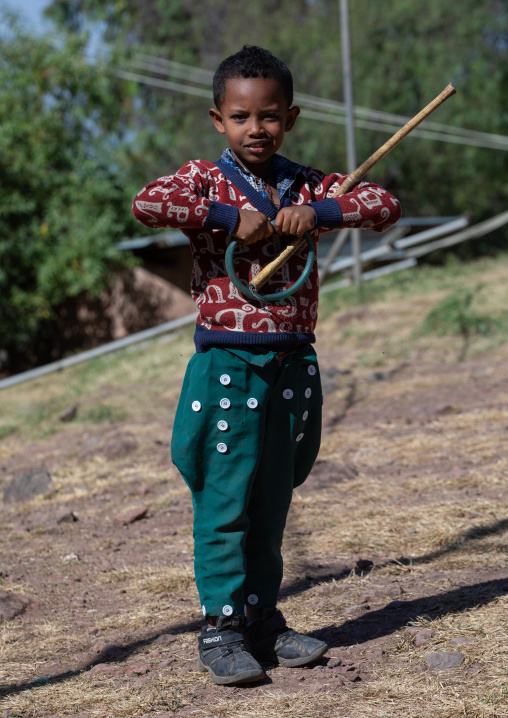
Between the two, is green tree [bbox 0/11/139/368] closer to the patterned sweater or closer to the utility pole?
the utility pole

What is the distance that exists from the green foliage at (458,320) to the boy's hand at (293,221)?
549 centimetres


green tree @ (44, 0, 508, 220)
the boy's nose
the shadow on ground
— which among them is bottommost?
the shadow on ground

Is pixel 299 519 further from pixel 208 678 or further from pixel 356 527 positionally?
pixel 208 678

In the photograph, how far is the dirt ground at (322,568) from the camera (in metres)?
2.38

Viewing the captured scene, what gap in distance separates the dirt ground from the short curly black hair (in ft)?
5.37

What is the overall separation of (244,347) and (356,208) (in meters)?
0.50

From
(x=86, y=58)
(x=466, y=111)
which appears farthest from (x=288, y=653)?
(x=466, y=111)

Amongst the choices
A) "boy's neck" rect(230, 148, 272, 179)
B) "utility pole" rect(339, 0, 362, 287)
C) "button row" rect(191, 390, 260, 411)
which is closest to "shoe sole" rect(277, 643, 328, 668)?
"button row" rect(191, 390, 260, 411)

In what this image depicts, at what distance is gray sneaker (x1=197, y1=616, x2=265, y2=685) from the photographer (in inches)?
93.5

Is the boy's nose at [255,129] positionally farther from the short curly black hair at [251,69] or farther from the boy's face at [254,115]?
the short curly black hair at [251,69]

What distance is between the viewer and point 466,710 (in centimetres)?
214

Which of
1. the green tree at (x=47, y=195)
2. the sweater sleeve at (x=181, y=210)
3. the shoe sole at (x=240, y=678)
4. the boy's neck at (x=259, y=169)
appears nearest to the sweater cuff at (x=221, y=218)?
the sweater sleeve at (x=181, y=210)

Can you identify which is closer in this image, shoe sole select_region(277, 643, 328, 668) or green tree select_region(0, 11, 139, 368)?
A: shoe sole select_region(277, 643, 328, 668)

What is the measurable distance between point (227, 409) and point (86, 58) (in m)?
13.2
